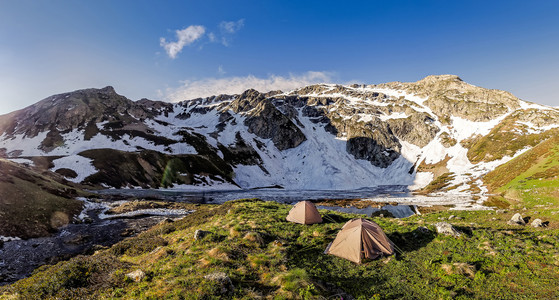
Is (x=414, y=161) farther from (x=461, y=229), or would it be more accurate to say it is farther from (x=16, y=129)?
(x=16, y=129)

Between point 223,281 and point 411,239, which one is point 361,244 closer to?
point 411,239

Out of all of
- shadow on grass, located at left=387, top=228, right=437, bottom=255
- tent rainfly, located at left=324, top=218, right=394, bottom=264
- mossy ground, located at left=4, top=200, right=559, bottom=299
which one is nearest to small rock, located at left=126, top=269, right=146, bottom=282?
mossy ground, located at left=4, top=200, right=559, bottom=299

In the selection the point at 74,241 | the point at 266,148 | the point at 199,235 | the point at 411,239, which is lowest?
the point at 74,241

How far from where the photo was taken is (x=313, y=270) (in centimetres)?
1547

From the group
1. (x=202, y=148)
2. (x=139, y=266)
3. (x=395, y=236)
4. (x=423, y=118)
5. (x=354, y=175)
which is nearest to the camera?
(x=139, y=266)

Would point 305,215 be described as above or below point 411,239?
above

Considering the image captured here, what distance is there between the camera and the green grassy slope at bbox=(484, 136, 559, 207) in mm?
41281

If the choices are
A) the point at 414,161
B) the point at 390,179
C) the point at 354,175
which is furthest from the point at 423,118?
the point at 354,175

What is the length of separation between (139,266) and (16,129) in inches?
8400

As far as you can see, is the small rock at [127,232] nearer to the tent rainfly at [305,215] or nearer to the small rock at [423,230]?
the tent rainfly at [305,215]

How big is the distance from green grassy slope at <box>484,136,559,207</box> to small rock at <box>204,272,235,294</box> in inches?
1943

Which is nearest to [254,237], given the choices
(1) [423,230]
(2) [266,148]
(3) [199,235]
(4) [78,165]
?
(3) [199,235]

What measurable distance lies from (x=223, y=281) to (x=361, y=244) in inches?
398

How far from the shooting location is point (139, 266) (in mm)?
16188
